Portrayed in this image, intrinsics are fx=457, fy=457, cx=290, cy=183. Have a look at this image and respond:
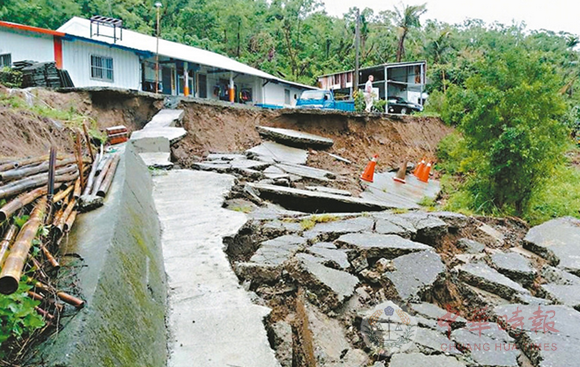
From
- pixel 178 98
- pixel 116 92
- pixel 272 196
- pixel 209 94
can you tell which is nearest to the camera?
pixel 272 196

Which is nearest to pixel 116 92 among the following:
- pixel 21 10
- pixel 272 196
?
pixel 272 196

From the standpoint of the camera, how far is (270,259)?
3.40 metres

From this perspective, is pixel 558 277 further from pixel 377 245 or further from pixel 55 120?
pixel 55 120

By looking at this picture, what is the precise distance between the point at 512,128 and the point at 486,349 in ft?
19.7

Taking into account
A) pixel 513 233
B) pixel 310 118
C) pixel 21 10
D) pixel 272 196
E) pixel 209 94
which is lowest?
pixel 513 233

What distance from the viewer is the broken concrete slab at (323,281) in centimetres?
289

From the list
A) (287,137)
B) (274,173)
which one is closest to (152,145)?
(274,173)

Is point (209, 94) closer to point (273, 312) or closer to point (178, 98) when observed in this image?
point (178, 98)

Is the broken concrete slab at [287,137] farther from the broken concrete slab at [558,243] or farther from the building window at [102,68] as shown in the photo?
the building window at [102,68]

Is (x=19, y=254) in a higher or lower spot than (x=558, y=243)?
higher

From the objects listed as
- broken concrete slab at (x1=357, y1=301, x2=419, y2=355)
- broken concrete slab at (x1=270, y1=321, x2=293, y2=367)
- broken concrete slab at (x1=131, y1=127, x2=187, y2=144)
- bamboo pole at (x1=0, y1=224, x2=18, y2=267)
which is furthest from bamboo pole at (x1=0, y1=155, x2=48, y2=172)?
broken concrete slab at (x1=131, y1=127, x2=187, y2=144)

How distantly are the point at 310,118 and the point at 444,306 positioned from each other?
10957 millimetres

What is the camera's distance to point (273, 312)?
280 centimetres

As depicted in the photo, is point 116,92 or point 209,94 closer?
point 116,92
